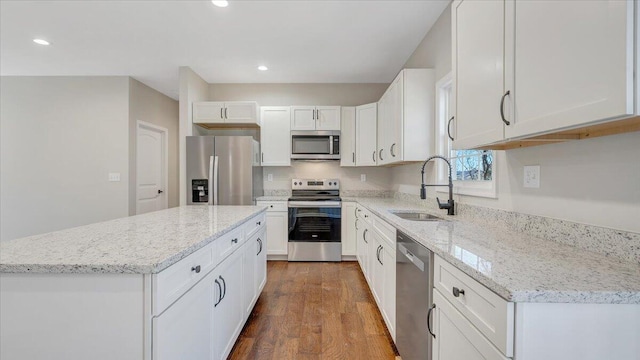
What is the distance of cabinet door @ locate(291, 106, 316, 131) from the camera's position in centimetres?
388

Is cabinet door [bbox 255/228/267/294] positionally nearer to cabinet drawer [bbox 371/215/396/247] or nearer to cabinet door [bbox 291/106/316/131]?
cabinet drawer [bbox 371/215/396/247]

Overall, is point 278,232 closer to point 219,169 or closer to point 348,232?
point 348,232

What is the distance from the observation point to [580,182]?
1091 millimetres

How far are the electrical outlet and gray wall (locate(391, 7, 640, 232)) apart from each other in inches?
0.9

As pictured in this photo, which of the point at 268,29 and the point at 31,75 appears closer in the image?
the point at 268,29

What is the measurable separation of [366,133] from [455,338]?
A: 3.09 metres

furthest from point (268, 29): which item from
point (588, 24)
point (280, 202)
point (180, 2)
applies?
point (588, 24)

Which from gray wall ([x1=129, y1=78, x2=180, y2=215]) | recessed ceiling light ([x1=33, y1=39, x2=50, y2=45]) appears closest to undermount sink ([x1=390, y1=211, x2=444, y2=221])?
gray wall ([x1=129, y1=78, x2=180, y2=215])

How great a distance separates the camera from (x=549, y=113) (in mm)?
905

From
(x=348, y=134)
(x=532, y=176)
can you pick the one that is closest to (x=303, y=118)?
(x=348, y=134)

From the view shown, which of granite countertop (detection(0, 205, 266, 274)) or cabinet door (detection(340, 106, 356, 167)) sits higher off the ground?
cabinet door (detection(340, 106, 356, 167))

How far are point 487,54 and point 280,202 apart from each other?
9.64ft

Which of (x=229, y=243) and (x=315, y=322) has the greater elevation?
(x=229, y=243)

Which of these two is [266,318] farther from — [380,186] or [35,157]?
[35,157]
